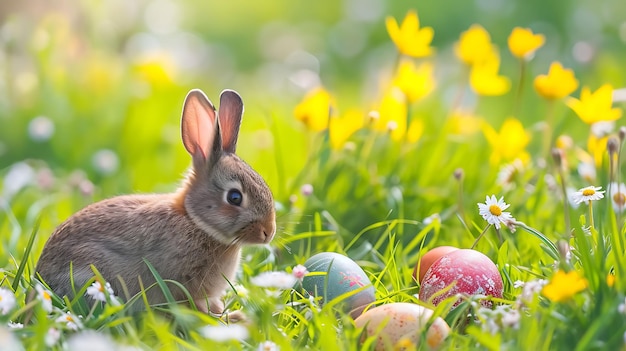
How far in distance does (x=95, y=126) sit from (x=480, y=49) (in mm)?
2286

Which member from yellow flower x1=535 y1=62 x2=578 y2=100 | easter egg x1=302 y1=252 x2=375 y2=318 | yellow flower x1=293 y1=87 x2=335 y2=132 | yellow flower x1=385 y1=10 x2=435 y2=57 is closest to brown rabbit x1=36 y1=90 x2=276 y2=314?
easter egg x1=302 y1=252 x2=375 y2=318

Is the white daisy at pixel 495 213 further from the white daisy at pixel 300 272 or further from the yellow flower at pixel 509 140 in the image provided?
the yellow flower at pixel 509 140

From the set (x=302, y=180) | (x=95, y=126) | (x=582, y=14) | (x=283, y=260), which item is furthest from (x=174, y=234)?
(x=582, y=14)

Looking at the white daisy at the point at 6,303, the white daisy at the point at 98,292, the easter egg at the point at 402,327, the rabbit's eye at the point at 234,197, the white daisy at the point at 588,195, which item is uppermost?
the rabbit's eye at the point at 234,197

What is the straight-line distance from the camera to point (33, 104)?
209 inches

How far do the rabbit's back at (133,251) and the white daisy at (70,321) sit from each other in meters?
0.38

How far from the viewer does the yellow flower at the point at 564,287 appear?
7.88 feet

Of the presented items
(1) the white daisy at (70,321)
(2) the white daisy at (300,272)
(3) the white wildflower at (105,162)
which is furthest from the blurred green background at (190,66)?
(1) the white daisy at (70,321)

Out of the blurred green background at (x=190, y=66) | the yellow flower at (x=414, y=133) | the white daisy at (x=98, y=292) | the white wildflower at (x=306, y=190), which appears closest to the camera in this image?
the white daisy at (x=98, y=292)

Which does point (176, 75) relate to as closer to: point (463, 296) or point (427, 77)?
point (427, 77)

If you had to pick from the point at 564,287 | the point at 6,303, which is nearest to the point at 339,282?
the point at 564,287

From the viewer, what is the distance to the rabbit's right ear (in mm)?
3279

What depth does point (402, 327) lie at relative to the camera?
2594mm

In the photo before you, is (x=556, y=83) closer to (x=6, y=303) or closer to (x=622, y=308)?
(x=622, y=308)
